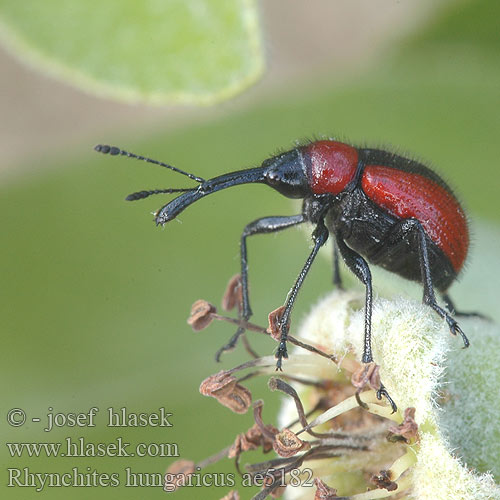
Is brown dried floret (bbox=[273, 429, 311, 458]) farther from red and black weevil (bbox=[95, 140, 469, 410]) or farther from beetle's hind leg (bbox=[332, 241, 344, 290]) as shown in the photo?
beetle's hind leg (bbox=[332, 241, 344, 290])

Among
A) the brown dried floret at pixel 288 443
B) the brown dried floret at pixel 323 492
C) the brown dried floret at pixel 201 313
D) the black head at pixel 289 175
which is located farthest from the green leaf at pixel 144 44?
the brown dried floret at pixel 323 492

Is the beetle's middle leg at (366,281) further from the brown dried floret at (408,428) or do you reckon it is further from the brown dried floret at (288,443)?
the brown dried floret at (288,443)

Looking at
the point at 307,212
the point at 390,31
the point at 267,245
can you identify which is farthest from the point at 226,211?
the point at 390,31

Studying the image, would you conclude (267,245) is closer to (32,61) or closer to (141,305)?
(141,305)

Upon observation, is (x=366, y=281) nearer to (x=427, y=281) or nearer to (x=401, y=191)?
(x=427, y=281)

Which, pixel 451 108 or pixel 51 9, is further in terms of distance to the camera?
pixel 451 108

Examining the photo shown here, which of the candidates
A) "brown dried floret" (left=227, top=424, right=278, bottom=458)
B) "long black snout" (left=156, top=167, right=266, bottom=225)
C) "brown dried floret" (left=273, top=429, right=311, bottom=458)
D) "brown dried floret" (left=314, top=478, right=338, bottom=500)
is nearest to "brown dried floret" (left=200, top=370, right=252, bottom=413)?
"brown dried floret" (left=227, top=424, right=278, bottom=458)
